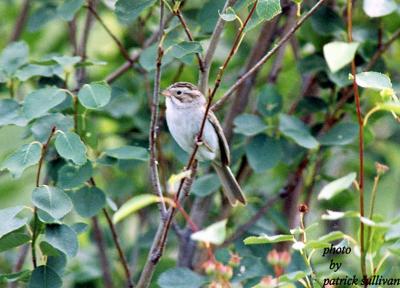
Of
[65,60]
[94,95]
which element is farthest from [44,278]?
[65,60]

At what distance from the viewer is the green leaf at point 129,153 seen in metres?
3.29

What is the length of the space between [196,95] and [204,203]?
0.56m

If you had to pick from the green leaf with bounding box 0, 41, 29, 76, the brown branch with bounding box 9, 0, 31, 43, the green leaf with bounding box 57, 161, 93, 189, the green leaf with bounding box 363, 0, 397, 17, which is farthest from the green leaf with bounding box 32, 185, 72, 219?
the brown branch with bounding box 9, 0, 31, 43

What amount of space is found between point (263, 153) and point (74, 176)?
3.02ft

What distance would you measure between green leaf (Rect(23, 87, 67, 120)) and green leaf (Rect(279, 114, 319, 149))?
3.54ft

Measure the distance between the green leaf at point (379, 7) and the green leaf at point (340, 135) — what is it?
0.54m

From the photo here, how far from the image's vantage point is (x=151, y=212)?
475 cm

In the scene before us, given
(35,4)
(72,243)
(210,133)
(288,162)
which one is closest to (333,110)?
(288,162)

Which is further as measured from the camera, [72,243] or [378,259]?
[72,243]

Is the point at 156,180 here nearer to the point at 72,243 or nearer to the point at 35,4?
the point at 72,243

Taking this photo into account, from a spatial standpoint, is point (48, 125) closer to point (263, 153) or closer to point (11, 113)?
point (11, 113)

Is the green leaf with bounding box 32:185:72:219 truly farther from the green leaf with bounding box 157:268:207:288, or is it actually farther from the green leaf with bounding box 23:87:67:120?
the green leaf with bounding box 157:268:207:288

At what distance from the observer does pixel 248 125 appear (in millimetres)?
3773

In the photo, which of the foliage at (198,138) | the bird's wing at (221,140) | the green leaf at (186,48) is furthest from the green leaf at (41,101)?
the bird's wing at (221,140)
